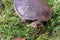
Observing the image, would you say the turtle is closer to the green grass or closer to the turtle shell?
the turtle shell

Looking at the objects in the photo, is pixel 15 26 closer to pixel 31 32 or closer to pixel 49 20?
pixel 31 32

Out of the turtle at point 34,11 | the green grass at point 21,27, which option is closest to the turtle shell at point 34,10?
the turtle at point 34,11

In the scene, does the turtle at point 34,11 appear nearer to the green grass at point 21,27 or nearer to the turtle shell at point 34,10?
the turtle shell at point 34,10

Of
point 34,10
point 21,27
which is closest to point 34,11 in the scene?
point 34,10

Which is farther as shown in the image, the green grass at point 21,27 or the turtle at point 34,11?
the green grass at point 21,27

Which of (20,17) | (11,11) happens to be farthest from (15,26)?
(11,11)

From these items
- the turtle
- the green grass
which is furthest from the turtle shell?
the green grass

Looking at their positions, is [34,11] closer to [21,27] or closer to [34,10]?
[34,10]
